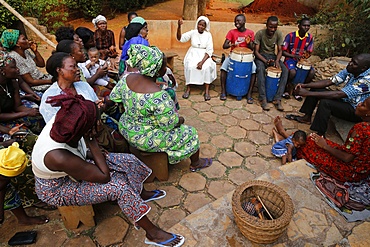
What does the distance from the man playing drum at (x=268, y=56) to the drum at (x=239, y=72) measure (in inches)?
10.4

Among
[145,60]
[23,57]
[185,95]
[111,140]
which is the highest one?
[145,60]

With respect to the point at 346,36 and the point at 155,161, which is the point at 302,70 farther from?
the point at 155,161

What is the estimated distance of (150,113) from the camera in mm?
2840

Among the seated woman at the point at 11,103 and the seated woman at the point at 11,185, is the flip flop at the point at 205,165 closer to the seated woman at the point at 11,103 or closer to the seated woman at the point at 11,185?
the seated woman at the point at 11,185

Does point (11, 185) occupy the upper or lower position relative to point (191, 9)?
lower

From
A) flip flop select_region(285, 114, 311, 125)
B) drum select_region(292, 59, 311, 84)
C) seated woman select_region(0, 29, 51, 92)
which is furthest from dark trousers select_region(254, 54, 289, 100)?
seated woman select_region(0, 29, 51, 92)

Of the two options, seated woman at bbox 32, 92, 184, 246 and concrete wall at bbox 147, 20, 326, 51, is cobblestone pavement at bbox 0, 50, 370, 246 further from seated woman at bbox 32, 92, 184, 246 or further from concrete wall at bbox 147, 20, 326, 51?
concrete wall at bbox 147, 20, 326, 51

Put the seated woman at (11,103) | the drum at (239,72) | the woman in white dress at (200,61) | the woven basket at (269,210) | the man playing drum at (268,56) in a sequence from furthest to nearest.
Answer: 1. the woman in white dress at (200,61)
2. the man playing drum at (268,56)
3. the drum at (239,72)
4. the seated woman at (11,103)
5. the woven basket at (269,210)

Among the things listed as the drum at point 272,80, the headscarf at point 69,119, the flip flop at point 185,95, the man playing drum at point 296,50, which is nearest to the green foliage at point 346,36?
the man playing drum at point 296,50

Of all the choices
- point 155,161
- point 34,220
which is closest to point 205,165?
point 155,161

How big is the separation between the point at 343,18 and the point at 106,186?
290 inches

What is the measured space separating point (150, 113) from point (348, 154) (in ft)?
6.84

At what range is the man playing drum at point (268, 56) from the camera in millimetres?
5105

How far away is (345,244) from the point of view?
81.0 inches
